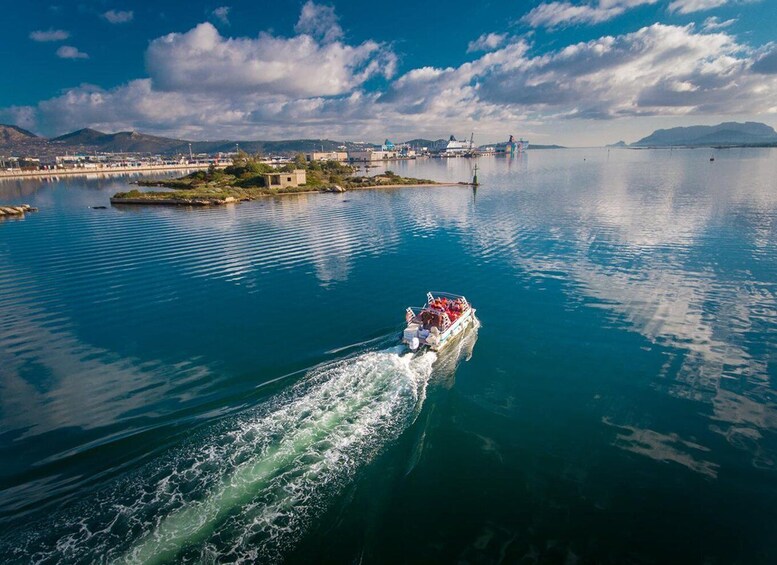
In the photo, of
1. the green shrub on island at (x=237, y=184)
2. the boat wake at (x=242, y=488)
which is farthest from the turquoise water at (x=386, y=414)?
the green shrub on island at (x=237, y=184)

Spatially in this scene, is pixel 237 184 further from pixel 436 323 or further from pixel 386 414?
pixel 386 414

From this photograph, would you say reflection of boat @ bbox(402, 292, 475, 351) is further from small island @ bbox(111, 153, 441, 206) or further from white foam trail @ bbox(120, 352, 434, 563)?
small island @ bbox(111, 153, 441, 206)

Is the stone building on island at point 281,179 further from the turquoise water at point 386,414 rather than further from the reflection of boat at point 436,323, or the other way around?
the reflection of boat at point 436,323

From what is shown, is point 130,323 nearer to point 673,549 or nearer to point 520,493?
point 520,493

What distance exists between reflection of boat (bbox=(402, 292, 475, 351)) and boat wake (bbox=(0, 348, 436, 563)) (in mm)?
4124

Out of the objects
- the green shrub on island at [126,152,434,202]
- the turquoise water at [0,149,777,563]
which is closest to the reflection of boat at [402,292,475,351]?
the turquoise water at [0,149,777,563]

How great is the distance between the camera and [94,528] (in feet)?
40.3

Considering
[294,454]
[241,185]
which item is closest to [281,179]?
[241,185]

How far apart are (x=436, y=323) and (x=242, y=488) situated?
1409 cm

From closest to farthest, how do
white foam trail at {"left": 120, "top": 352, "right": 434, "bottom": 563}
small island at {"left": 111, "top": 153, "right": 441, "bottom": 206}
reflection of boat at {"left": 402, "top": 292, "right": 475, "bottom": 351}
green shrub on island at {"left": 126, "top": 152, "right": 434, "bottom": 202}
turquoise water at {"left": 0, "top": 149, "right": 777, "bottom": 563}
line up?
white foam trail at {"left": 120, "top": 352, "right": 434, "bottom": 563}, turquoise water at {"left": 0, "top": 149, "right": 777, "bottom": 563}, reflection of boat at {"left": 402, "top": 292, "right": 475, "bottom": 351}, small island at {"left": 111, "top": 153, "right": 441, "bottom": 206}, green shrub on island at {"left": 126, "top": 152, "right": 434, "bottom": 202}

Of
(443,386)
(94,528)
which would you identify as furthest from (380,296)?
(94,528)

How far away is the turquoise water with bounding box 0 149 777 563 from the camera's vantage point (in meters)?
12.4

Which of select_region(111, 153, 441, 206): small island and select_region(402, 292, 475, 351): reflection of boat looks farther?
select_region(111, 153, 441, 206): small island

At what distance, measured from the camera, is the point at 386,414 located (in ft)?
58.0
